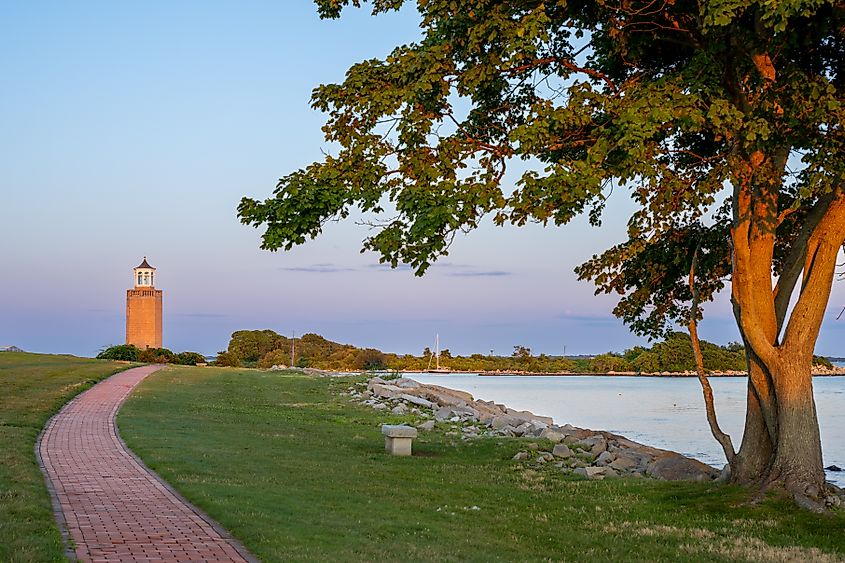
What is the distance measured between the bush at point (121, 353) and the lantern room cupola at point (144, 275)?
20852mm

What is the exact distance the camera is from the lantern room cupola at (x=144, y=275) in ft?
277

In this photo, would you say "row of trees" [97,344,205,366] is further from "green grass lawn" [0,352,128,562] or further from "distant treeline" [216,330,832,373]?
"green grass lawn" [0,352,128,562]

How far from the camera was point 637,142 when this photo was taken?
30.9 feet

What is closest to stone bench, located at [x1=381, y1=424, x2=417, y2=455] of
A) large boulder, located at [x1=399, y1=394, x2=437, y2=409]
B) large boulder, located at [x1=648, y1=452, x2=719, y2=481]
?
large boulder, located at [x1=648, y1=452, x2=719, y2=481]

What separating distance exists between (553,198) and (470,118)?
3.71m

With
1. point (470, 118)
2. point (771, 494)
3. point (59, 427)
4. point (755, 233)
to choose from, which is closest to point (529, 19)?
point (470, 118)

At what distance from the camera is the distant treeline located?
78625 mm

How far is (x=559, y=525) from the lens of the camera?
10.2m

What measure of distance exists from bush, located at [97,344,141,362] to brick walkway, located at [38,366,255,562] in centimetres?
4778

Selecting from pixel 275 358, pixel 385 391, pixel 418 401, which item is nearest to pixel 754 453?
pixel 418 401

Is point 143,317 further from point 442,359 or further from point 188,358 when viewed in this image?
point 442,359

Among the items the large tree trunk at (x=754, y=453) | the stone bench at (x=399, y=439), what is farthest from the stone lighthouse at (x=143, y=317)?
the large tree trunk at (x=754, y=453)

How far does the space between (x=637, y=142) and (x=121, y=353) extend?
5816 centimetres

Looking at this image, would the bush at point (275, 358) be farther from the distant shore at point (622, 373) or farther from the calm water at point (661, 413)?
the calm water at point (661, 413)
